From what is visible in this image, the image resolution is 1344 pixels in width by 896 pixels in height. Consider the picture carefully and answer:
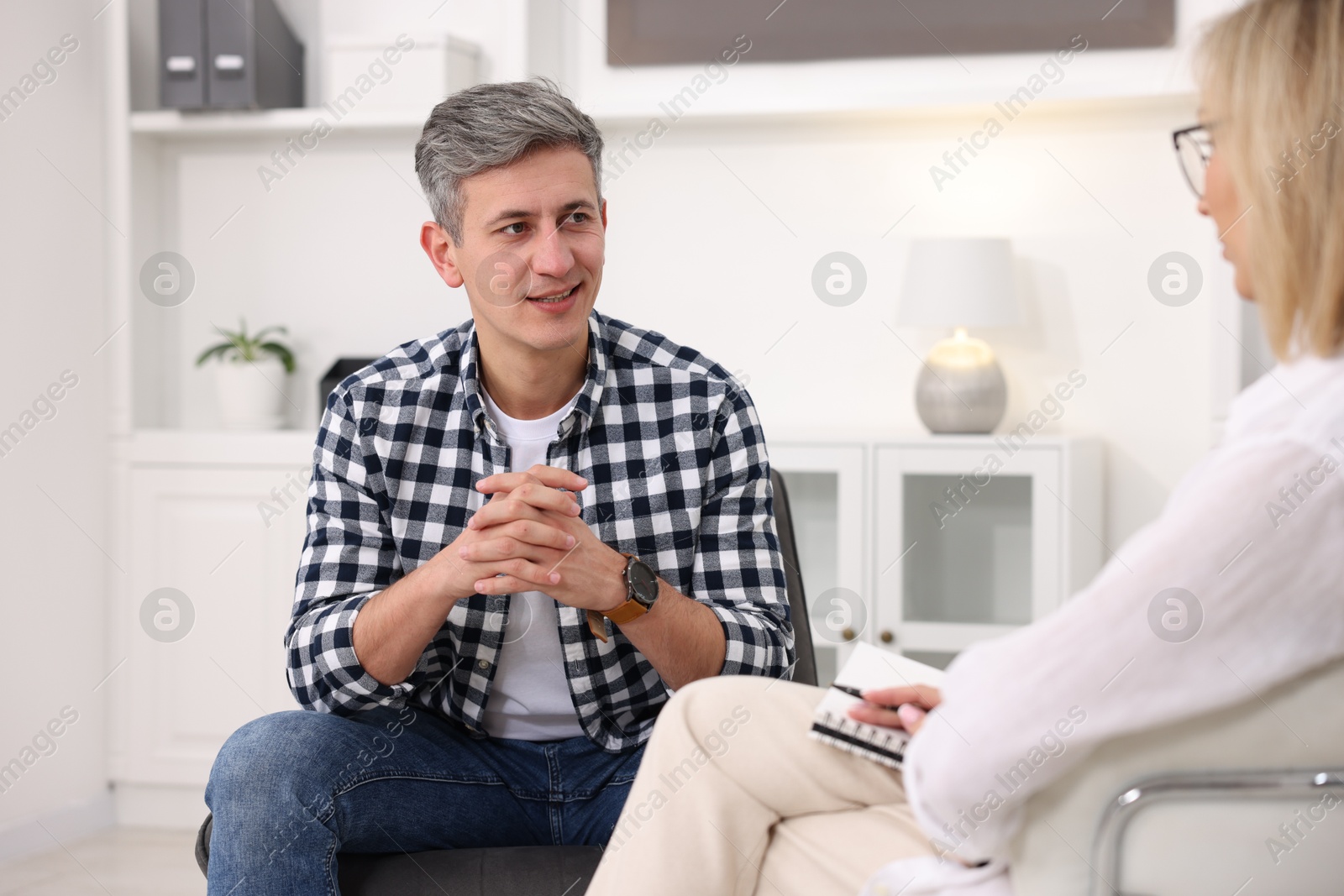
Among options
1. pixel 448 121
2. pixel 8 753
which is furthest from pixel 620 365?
pixel 8 753

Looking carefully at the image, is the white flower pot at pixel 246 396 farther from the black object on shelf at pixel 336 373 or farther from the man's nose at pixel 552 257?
the man's nose at pixel 552 257

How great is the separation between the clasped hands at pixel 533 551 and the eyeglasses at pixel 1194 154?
0.66 m

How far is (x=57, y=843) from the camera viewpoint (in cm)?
258

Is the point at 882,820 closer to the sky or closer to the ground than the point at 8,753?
closer to the sky

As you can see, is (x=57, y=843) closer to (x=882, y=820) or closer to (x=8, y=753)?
(x=8, y=753)

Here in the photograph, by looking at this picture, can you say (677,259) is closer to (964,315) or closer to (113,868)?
Result: (964,315)

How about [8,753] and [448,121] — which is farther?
[8,753]

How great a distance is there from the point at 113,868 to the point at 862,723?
6.82ft

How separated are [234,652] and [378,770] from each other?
154cm

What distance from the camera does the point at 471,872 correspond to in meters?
1.22

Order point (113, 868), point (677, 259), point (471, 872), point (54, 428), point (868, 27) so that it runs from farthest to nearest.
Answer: point (677, 259), point (868, 27), point (54, 428), point (113, 868), point (471, 872)

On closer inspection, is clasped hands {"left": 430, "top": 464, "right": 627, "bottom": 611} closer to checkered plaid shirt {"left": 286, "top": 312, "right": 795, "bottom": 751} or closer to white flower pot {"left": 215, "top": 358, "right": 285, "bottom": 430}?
checkered plaid shirt {"left": 286, "top": 312, "right": 795, "bottom": 751}

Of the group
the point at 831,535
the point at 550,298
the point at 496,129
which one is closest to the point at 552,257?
the point at 550,298

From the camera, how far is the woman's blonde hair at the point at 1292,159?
2.46ft
